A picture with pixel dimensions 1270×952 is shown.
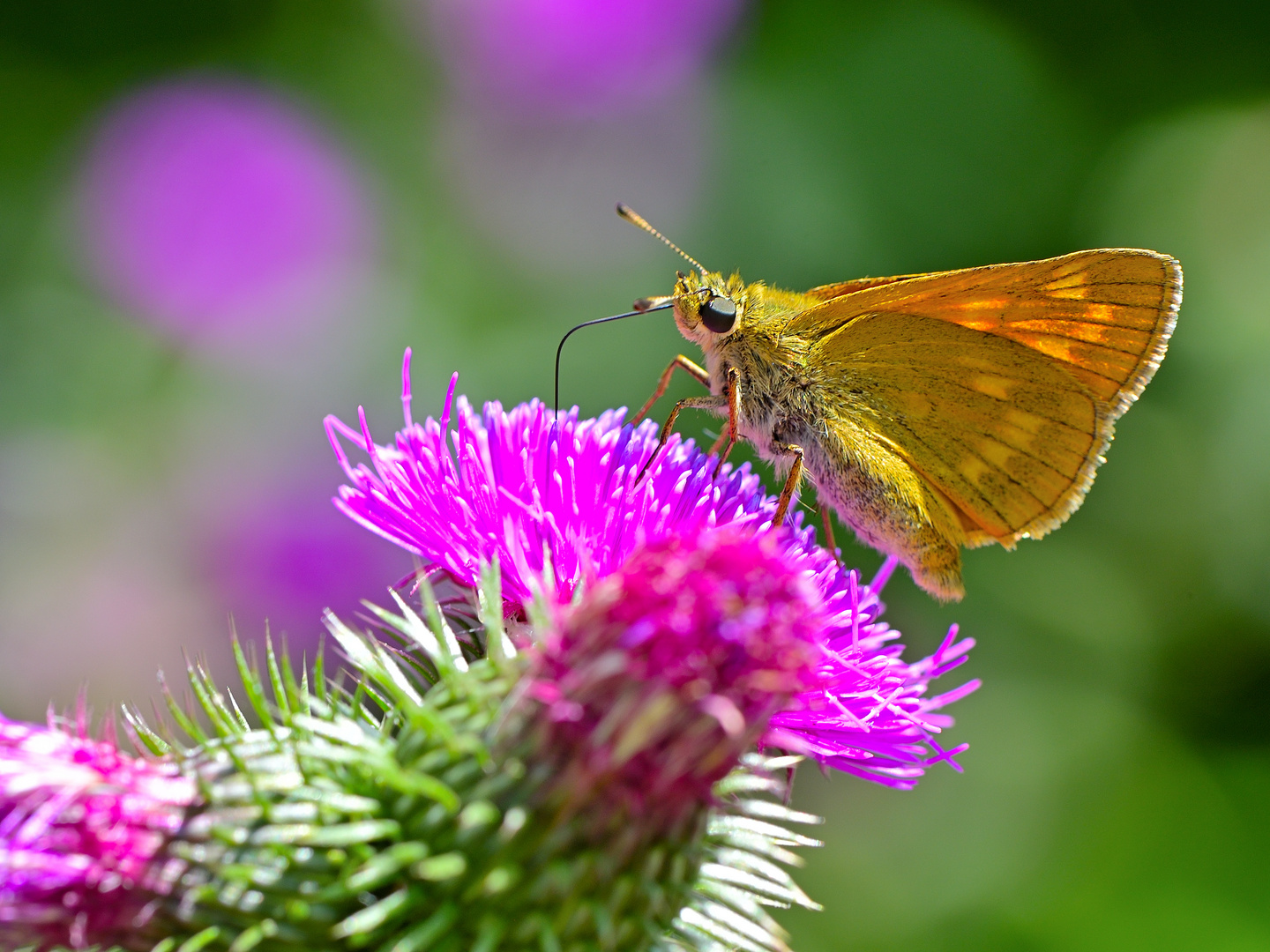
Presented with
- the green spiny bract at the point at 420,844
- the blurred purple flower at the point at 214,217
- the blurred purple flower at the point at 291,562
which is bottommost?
the green spiny bract at the point at 420,844

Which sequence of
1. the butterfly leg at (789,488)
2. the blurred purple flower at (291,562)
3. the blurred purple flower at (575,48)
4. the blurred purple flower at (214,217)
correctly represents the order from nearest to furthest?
the butterfly leg at (789,488), the blurred purple flower at (291,562), the blurred purple flower at (214,217), the blurred purple flower at (575,48)

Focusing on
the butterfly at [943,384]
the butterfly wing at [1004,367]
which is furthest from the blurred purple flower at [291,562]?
the butterfly wing at [1004,367]

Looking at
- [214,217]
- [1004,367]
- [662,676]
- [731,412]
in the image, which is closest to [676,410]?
[731,412]

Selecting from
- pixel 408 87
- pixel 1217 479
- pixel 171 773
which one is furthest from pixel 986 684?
pixel 408 87

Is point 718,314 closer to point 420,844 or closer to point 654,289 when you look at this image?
point 420,844

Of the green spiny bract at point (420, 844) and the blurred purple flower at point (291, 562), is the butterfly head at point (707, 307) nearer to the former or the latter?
the green spiny bract at point (420, 844)

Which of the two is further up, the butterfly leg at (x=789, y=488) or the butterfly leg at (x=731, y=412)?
the butterfly leg at (x=731, y=412)

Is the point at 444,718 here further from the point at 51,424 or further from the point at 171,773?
the point at 51,424

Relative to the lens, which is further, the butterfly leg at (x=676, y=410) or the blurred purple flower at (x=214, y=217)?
the blurred purple flower at (x=214, y=217)
